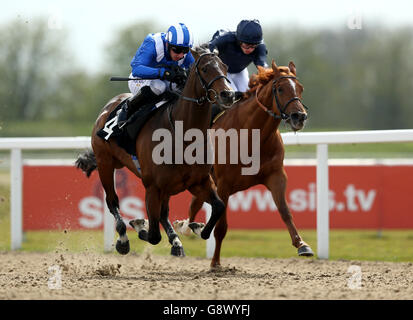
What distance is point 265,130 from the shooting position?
6.38 meters

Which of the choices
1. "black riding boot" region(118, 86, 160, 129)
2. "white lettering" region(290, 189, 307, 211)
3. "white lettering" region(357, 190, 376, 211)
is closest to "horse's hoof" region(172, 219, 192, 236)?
"black riding boot" region(118, 86, 160, 129)

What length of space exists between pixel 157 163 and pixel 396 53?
106 feet

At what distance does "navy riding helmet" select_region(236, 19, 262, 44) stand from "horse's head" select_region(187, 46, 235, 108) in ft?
3.49

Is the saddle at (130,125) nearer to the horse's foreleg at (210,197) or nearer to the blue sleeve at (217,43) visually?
the horse's foreleg at (210,197)

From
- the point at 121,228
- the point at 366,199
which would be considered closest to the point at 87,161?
the point at 121,228

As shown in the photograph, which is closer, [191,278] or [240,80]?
[191,278]

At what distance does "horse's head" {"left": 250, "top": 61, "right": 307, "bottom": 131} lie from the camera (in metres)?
5.87

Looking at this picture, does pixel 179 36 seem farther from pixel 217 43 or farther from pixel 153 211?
pixel 153 211

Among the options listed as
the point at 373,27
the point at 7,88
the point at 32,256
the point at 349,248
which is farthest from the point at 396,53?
the point at 32,256

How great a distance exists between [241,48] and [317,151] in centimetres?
145

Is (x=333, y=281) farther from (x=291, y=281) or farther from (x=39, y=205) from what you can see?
(x=39, y=205)

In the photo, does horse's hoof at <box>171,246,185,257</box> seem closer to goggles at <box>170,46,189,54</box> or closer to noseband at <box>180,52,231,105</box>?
noseband at <box>180,52,231,105</box>

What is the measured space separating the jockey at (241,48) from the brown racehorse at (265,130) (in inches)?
14.9

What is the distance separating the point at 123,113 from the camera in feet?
21.6
